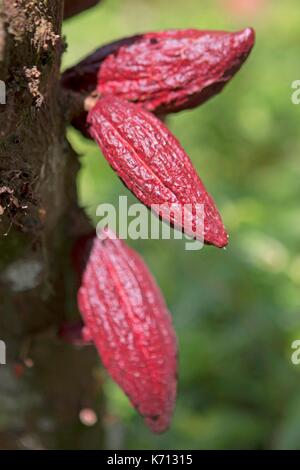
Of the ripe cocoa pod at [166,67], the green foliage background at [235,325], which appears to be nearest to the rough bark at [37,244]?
the ripe cocoa pod at [166,67]

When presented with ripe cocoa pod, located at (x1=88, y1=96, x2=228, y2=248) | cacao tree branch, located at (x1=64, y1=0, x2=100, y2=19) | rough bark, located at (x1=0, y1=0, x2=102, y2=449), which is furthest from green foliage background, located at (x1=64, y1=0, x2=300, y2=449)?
ripe cocoa pod, located at (x1=88, y1=96, x2=228, y2=248)

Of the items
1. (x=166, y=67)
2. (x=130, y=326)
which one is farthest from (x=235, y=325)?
(x=166, y=67)

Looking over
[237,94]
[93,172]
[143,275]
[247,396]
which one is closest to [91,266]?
[143,275]

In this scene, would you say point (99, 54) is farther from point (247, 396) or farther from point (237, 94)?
point (237, 94)

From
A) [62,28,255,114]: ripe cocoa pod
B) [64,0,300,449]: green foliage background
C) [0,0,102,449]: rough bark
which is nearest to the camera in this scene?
[0,0,102,449]: rough bark

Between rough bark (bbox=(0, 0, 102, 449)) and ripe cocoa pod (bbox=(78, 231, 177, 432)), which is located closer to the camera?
rough bark (bbox=(0, 0, 102, 449))

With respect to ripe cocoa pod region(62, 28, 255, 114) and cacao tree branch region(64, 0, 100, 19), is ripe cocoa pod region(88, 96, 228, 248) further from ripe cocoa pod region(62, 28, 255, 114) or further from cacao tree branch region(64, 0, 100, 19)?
cacao tree branch region(64, 0, 100, 19)

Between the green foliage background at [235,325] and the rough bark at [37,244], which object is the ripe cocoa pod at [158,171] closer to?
the rough bark at [37,244]
